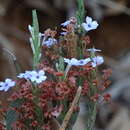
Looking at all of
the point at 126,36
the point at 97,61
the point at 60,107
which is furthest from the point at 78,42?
the point at 126,36

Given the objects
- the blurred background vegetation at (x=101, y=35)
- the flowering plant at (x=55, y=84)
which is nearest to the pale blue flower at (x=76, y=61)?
the flowering plant at (x=55, y=84)

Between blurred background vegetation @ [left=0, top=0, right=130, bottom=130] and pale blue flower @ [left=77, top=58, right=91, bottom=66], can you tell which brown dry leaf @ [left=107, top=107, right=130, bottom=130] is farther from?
pale blue flower @ [left=77, top=58, right=91, bottom=66]

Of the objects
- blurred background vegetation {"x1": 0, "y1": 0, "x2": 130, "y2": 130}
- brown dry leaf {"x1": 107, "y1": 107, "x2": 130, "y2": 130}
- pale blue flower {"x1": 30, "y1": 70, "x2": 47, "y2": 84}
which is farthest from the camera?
blurred background vegetation {"x1": 0, "y1": 0, "x2": 130, "y2": 130}

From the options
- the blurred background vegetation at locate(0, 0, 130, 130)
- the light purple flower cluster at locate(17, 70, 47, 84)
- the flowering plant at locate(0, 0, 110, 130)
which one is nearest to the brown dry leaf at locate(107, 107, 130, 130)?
the blurred background vegetation at locate(0, 0, 130, 130)

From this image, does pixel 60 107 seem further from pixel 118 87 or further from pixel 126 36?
pixel 126 36

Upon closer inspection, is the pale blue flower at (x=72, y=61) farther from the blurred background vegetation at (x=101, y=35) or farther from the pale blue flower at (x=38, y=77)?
the blurred background vegetation at (x=101, y=35)

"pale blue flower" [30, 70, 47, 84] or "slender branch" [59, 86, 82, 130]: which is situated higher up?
"pale blue flower" [30, 70, 47, 84]

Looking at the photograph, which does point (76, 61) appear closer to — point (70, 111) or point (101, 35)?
point (70, 111)
